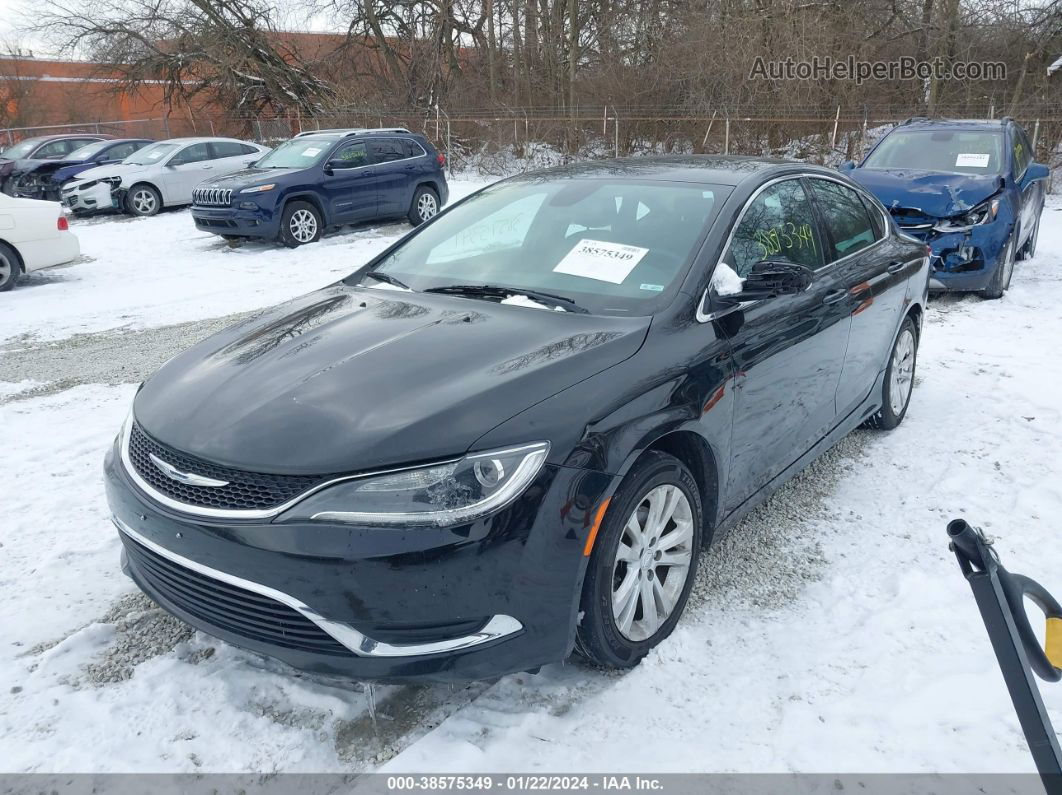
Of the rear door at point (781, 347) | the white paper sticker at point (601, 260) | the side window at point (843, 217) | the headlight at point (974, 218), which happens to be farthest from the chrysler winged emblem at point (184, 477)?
the headlight at point (974, 218)

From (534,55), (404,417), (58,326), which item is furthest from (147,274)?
(534,55)

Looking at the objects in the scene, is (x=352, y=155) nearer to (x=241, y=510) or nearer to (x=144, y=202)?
(x=144, y=202)

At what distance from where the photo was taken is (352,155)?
1280cm

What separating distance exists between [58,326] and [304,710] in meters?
6.93

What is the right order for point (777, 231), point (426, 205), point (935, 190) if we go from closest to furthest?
point (777, 231) → point (935, 190) → point (426, 205)

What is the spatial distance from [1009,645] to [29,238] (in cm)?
1115

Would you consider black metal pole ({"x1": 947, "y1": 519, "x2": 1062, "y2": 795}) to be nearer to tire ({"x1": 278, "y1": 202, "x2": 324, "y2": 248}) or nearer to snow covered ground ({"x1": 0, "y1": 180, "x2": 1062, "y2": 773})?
snow covered ground ({"x1": 0, "y1": 180, "x2": 1062, "y2": 773})

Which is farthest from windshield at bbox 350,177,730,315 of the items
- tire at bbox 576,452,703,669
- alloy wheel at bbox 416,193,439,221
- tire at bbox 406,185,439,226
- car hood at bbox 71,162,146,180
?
car hood at bbox 71,162,146,180

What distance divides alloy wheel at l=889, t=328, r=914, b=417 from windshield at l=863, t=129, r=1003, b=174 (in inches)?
180

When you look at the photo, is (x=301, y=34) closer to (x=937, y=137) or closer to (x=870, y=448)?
(x=937, y=137)

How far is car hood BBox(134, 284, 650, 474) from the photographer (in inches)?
92.7

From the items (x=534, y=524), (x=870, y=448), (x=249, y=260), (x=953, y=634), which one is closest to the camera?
(x=534, y=524)

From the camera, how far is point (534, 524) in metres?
2.30

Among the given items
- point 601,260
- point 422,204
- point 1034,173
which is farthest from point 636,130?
point 601,260
